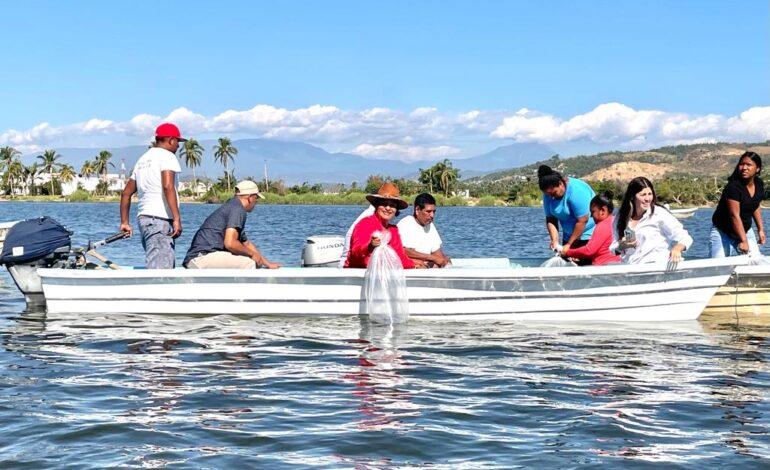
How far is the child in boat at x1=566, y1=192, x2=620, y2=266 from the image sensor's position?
1038 centimetres

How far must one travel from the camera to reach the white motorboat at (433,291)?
388 inches

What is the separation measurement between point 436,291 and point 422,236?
34.0 inches

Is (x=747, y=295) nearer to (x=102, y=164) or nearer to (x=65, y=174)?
(x=65, y=174)

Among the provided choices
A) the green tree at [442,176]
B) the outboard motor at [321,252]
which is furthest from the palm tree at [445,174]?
the outboard motor at [321,252]

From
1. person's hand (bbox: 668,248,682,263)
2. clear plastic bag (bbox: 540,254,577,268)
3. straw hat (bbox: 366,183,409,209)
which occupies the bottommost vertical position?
clear plastic bag (bbox: 540,254,577,268)

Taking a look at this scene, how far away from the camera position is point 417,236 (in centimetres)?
1059

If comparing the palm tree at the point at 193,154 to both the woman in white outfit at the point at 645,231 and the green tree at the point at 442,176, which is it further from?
the woman in white outfit at the point at 645,231

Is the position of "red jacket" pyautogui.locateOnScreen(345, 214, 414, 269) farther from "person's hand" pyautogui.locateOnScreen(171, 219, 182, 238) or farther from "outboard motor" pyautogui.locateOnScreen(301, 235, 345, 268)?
"person's hand" pyautogui.locateOnScreen(171, 219, 182, 238)

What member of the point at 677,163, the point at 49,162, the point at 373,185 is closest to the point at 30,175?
the point at 49,162

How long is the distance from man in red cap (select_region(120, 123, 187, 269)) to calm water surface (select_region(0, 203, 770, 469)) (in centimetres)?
Answer: 84

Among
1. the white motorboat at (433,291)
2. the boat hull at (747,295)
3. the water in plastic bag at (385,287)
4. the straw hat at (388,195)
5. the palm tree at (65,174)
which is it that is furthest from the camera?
the palm tree at (65,174)

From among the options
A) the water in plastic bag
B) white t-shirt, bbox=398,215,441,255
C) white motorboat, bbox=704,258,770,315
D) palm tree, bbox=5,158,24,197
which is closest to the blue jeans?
white motorboat, bbox=704,258,770,315

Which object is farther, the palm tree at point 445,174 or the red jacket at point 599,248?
the palm tree at point 445,174

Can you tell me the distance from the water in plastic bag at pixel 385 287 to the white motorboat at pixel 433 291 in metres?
0.17
